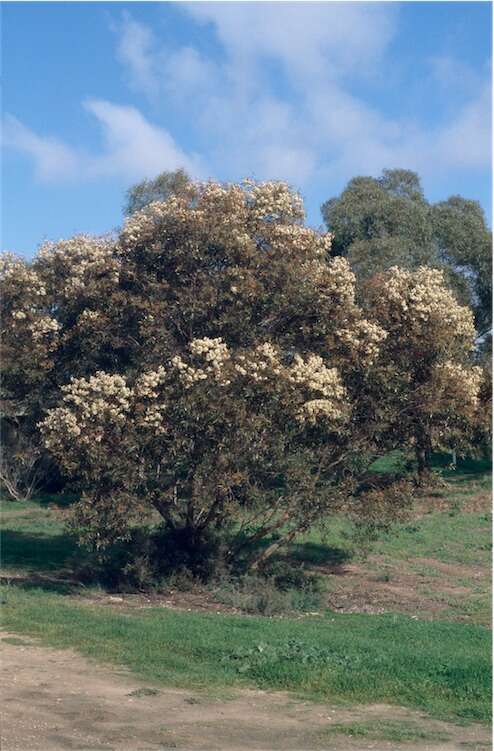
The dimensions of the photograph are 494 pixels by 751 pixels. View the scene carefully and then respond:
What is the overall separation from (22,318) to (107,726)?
37.7 ft

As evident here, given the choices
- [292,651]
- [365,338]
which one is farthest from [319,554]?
[292,651]

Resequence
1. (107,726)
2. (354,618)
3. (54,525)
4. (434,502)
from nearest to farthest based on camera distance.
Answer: (107,726) → (354,618) → (54,525) → (434,502)

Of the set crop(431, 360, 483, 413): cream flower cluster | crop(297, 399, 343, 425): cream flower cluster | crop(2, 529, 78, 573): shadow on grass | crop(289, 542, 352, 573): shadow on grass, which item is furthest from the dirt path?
crop(289, 542, 352, 573): shadow on grass

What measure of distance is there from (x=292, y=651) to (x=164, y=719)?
2871mm

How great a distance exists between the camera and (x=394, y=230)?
108 feet

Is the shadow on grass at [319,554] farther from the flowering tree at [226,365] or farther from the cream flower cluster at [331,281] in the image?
the cream flower cluster at [331,281]

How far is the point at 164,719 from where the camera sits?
8602mm

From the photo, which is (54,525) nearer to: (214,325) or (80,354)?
(80,354)

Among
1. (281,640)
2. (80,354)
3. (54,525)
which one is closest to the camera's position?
(281,640)

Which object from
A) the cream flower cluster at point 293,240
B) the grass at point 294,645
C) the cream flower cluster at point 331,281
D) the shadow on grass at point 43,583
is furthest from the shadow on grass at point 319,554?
the cream flower cluster at point 293,240

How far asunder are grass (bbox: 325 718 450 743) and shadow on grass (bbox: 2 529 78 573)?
13599 millimetres

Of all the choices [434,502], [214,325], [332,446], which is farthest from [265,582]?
[434,502]

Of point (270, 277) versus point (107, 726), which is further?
point (270, 277)

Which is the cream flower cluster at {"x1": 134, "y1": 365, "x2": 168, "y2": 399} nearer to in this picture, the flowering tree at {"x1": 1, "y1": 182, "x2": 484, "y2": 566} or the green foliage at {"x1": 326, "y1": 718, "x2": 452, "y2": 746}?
the flowering tree at {"x1": 1, "y1": 182, "x2": 484, "y2": 566}
